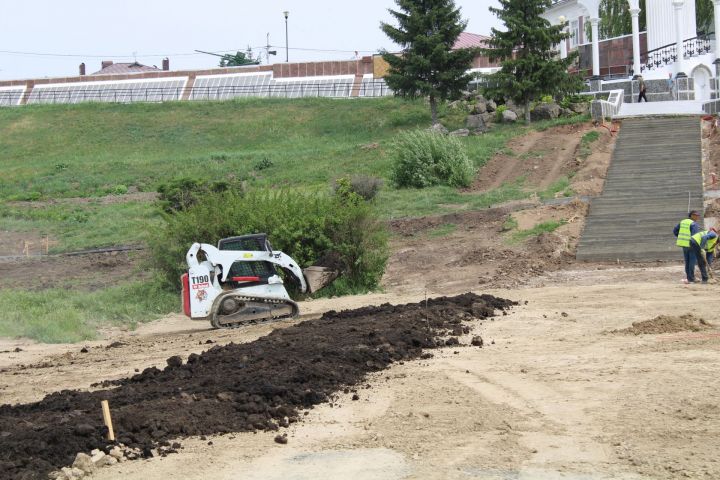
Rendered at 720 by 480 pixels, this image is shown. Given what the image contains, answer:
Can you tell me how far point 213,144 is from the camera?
6034 centimetres

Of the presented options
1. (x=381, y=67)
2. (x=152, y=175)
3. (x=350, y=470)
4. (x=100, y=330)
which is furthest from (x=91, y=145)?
(x=350, y=470)

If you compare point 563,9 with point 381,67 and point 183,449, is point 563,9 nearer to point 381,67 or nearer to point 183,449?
point 381,67

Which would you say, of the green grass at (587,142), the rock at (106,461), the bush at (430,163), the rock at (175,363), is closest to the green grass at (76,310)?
the rock at (175,363)

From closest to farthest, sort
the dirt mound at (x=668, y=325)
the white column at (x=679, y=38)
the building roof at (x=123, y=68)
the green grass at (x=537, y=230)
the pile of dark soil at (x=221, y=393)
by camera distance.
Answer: the pile of dark soil at (x=221, y=393) < the dirt mound at (x=668, y=325) < the green grass at (x=537, y=230) < the white column at (x=679, y=38) < the building roof at (x=123, y=68)

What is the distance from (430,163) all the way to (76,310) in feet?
59.2

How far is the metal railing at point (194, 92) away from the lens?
6938 cm

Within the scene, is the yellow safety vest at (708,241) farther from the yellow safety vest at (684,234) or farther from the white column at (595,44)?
the white column at (595,44)

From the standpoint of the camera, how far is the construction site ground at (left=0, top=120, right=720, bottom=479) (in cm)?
988

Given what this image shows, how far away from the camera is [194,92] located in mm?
75688

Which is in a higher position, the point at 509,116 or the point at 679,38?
the point at 679,38

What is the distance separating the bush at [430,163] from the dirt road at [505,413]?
65.6 feet

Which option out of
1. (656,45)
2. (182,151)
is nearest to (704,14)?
(656,45)

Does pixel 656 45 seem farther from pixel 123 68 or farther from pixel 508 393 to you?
pixel 123 68

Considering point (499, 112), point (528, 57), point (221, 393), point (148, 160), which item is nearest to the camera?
point (221, 393)
